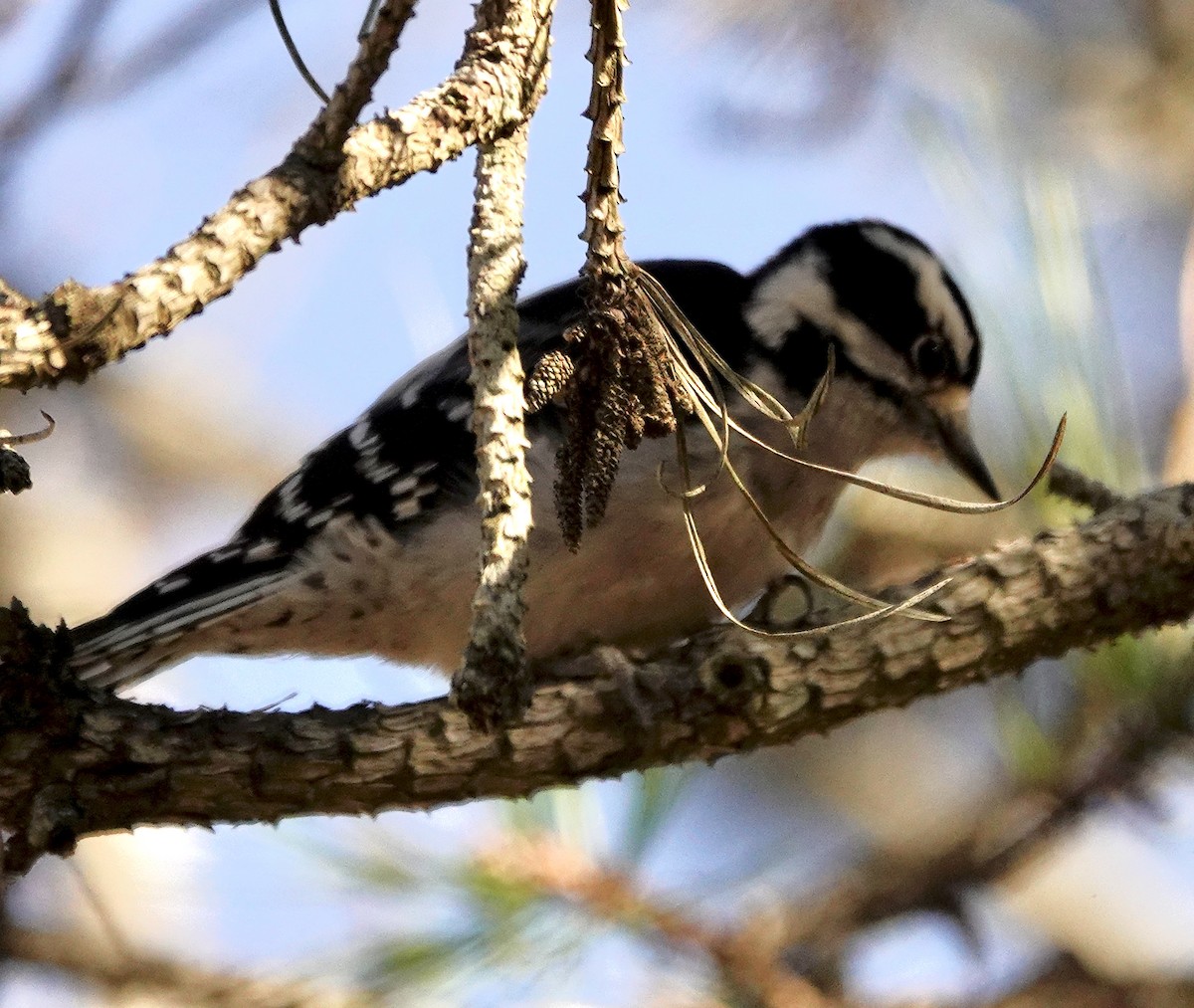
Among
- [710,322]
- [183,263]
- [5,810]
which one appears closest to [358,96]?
[183,263]

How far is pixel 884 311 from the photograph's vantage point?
3.14m

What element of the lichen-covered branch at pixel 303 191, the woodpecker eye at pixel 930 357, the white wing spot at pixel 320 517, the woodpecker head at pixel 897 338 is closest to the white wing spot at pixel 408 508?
the white wing spot at pixel 320 517

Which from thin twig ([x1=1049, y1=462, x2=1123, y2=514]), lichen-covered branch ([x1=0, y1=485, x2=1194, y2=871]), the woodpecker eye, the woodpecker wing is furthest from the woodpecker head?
lichen-covered branch ([x1=0, y1=485, x2=1194, y2=871])

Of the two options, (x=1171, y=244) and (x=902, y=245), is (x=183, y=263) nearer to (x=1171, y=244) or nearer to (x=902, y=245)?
(x=902, y=245)

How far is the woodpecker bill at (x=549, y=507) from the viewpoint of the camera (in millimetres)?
2703

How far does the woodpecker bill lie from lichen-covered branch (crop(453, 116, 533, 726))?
83cm

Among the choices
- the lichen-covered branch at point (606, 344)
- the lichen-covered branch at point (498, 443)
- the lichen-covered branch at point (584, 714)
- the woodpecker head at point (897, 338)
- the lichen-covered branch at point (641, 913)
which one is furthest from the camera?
the woodpecker head at point (897, 338)

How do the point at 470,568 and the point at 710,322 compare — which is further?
the point at 710,322

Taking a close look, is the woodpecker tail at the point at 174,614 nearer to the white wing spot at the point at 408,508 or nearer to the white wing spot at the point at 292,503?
the white wing spot at the point at 292,503

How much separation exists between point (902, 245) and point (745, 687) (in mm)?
1400

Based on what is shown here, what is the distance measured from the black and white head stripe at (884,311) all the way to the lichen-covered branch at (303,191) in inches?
54.6

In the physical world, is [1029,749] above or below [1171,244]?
below

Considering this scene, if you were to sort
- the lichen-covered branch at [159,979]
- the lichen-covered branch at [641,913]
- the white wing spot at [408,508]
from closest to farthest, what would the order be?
the lichen-covered branch at [641,913] < the lichen-covered branch at [159,979] < the white wing spot at [408,508]

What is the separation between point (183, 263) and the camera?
4.80 ft
